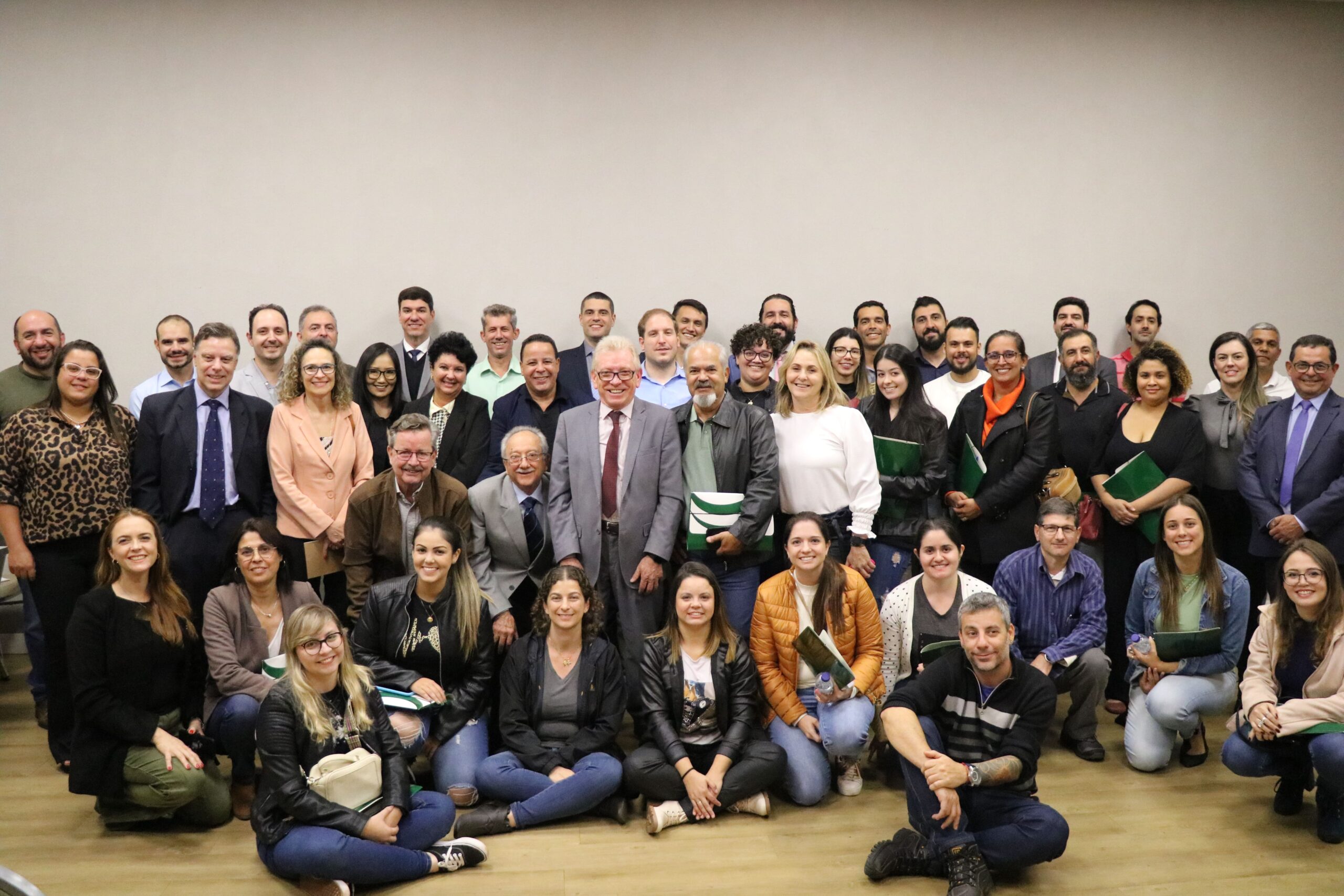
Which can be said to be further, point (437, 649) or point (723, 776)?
point (437, 649)

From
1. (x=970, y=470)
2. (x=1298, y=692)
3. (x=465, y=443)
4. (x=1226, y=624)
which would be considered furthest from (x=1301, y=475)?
(x=465, y=443)

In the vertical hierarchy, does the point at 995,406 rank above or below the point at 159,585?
above

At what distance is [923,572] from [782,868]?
51.2 inches

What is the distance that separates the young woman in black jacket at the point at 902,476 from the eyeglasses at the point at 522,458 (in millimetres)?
1357

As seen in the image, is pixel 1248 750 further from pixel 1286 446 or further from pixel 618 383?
pixel 618 383

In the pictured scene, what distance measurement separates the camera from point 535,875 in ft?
10.7

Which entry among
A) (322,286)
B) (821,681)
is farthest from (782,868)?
(322,286)

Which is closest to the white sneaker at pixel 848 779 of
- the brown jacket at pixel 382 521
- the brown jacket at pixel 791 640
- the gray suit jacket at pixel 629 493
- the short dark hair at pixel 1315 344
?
the brown jacket at pixel 791 640

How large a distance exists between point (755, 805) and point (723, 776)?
0.50 ft

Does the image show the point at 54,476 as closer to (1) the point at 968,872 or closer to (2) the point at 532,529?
(2) the point at 532,529

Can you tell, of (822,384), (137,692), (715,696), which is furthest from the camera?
(822,384)

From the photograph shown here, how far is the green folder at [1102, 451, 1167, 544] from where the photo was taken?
4.55m

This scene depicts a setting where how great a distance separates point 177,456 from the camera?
403 centimetres

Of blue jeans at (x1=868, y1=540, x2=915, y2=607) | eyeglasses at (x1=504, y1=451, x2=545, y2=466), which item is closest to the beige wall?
eyeglasses at (x1=504, y1=451, x2=545, y2=466)
